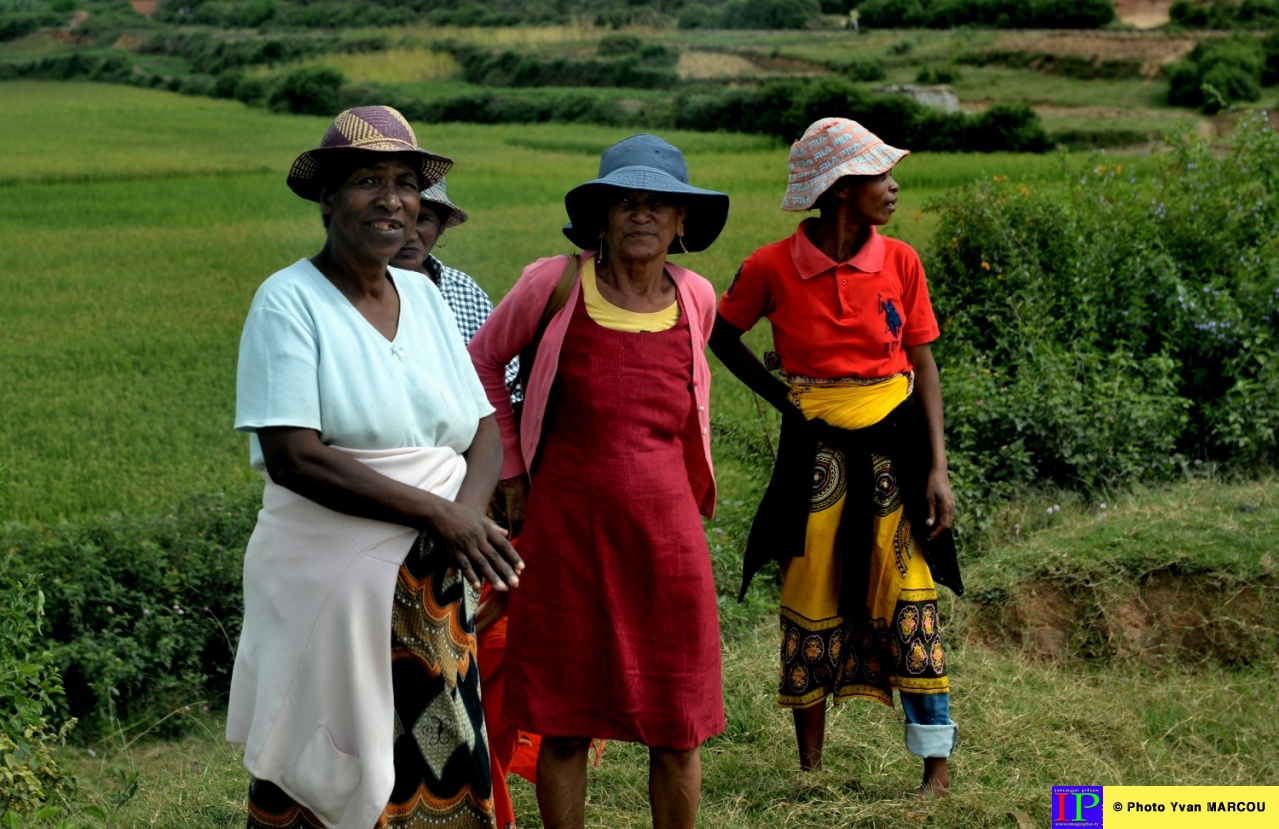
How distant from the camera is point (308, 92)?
8.93 m

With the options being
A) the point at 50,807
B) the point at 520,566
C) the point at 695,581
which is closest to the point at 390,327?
the point at 520,566

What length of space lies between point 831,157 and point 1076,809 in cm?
171

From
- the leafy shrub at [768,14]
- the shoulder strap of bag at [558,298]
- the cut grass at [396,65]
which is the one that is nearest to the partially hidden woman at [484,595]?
the shoulder strap of bag at [558,298]

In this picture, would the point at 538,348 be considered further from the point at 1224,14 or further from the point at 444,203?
the point at 1224,14

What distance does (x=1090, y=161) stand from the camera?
7.51 metres

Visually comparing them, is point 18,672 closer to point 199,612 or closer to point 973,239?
point 199,612

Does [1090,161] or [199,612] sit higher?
[1090,161]

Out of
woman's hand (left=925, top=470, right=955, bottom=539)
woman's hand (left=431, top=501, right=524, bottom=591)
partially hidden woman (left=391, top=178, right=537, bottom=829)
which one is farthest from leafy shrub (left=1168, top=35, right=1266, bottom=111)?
woman's hand (left=431, top=501, right=524, bottom=591)

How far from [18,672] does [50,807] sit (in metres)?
0.40

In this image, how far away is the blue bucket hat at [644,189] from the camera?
8.91 feet

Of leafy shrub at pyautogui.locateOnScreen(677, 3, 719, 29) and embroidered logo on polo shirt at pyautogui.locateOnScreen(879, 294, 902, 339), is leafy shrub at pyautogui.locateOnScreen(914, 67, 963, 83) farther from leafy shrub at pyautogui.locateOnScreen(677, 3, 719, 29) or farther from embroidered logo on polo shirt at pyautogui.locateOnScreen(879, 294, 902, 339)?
embroidered logo on polo shirt at pyautogui.locateOnScreen(879, 294, 902, 339)

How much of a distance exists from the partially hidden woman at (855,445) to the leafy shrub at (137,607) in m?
2.21

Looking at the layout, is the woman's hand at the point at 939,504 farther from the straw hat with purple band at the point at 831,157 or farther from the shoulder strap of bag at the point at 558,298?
the shoulder strap of bag at the point at 558,298

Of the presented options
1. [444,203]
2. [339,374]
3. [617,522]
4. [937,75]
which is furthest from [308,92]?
[339,374]
